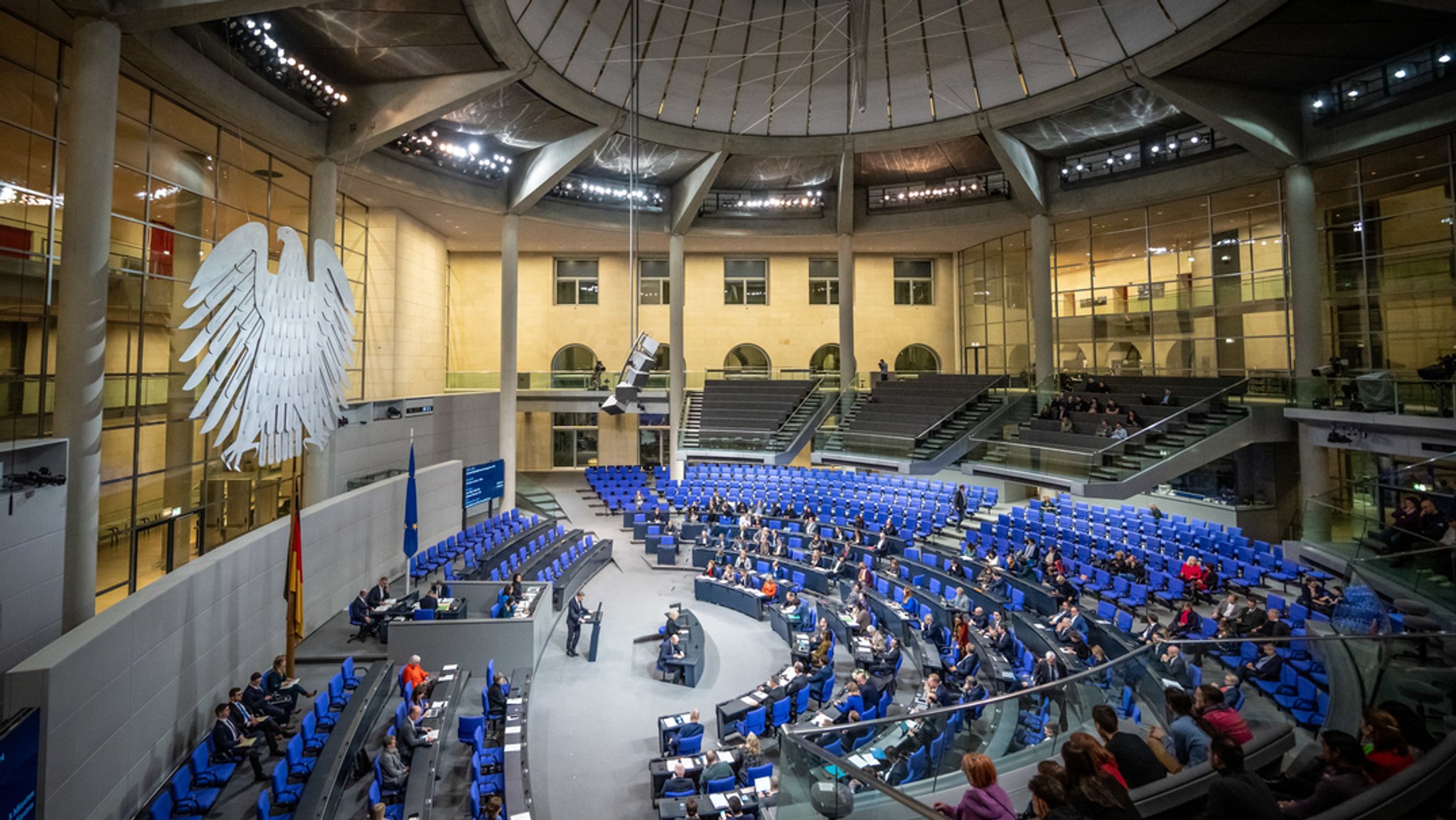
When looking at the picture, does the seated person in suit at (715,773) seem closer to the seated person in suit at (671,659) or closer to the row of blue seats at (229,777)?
the seated person in suit at (671,659)

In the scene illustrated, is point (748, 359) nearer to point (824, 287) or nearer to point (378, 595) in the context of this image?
point (824, 287)

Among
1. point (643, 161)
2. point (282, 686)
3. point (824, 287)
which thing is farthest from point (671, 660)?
point (824, 287)

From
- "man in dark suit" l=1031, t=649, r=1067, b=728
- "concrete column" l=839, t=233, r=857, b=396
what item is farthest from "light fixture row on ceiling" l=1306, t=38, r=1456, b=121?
"man in dark suit" l=1031, t=649, r=1067, b=728

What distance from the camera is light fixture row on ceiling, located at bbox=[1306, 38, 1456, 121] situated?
15.0 metres

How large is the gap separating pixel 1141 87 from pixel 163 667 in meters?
22.9

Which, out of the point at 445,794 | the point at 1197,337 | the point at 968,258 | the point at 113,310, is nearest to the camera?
the point at 445,794

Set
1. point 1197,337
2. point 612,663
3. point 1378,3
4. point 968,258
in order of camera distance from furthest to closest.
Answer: point 968,258, point 1197,337, point 1378,3, point 612,663

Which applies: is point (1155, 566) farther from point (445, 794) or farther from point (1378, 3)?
point (445, 794)

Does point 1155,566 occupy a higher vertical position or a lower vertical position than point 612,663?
higher

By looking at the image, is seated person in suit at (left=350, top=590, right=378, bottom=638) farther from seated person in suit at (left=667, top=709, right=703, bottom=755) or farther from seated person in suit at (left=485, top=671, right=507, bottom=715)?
seated person in suit at (left=667, top=709, right=703, bottom=755)

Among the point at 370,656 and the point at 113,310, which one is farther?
the point at 370,656

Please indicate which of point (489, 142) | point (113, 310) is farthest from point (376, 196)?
point (113, 310)

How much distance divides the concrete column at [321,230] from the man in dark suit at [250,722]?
6.71 meters

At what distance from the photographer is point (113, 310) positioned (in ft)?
35.9
